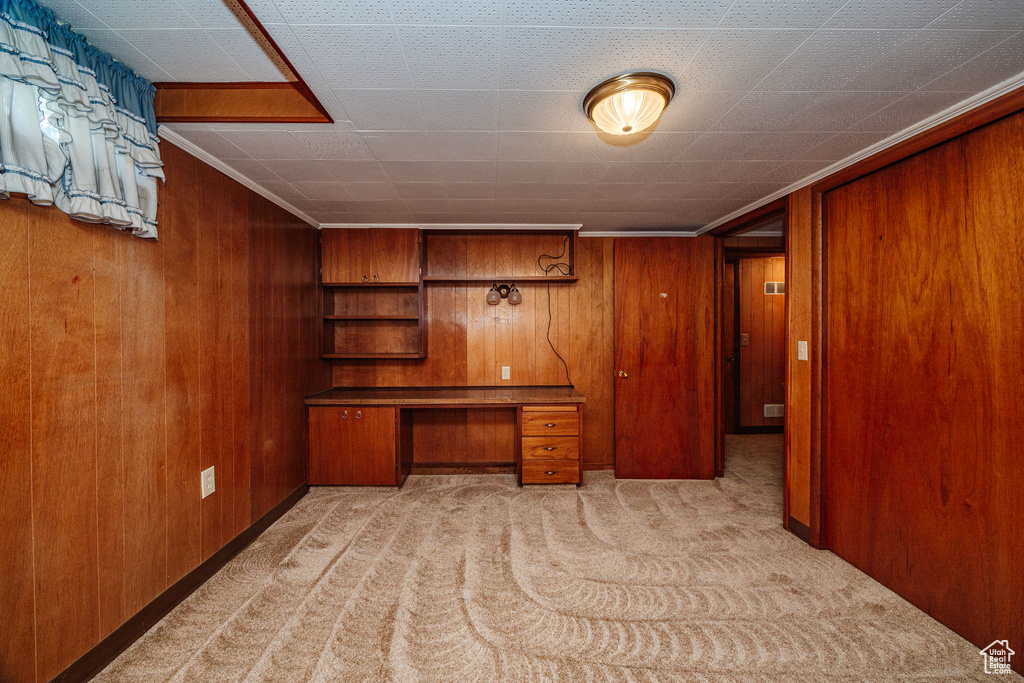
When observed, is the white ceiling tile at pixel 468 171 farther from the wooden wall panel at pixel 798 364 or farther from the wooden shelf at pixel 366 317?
the wooden wall panel at pixel 798 364

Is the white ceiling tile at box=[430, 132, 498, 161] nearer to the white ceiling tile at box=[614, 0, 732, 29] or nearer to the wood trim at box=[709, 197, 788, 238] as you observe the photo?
the white ceiling tile at box=[614, 0, 732, 29]

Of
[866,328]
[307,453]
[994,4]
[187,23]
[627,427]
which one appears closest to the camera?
[994,4]

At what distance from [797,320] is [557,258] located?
1.95m

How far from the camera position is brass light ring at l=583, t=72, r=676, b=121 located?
4.82 ft

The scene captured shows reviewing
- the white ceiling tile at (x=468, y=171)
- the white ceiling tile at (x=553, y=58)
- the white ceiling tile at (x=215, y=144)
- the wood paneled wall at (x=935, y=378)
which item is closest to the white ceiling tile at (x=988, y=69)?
the wood paneled wall at (x=935, y=378)

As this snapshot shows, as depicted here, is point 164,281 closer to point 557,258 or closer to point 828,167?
point 557,258

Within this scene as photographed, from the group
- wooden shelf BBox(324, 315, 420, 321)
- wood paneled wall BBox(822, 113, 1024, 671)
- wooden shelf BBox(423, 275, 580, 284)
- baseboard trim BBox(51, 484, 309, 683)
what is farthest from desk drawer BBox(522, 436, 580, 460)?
baseboard trim BBox(51, 484, 309, 683)

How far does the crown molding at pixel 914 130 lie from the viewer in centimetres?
152

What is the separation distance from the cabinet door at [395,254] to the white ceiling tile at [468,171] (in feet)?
3.71

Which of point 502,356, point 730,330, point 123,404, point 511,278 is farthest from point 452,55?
point 730,330

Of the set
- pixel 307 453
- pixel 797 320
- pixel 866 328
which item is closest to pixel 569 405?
pixel 797 320

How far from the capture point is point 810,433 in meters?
2.42

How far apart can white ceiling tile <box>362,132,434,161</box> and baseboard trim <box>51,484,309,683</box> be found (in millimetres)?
2371

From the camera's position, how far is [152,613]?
1769 mm
